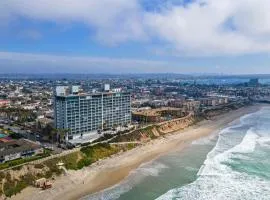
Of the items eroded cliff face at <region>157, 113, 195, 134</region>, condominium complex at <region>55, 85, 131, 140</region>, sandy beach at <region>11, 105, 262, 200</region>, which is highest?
condominium complex at <region>55, 85, 131, 140</region>

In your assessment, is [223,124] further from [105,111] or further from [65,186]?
[65,186]

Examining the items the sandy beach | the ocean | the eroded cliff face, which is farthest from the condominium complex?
the ocean

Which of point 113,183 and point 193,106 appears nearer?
point 113,183

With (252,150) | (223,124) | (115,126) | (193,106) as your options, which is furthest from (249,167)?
(193,106)

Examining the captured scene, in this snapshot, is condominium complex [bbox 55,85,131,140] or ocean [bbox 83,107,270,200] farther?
condominium complex [bbox 55,85,131,140]

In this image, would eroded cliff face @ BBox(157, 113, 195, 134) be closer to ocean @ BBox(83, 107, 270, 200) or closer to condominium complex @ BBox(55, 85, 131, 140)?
condominium complex @ BBox(55, 85, 131, 140)

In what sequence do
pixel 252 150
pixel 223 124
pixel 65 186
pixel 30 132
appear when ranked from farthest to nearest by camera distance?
pixel 223 124 < pixel 30 132 < pixel 252 150 < pixel 65 186

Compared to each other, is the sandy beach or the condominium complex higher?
the condominium complex
